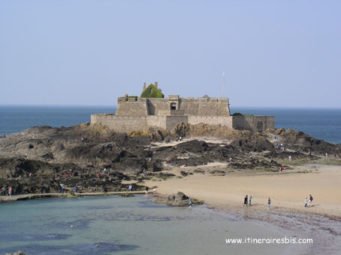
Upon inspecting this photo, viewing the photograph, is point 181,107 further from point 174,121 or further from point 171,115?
point 174,121

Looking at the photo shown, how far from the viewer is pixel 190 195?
32469 millimetres

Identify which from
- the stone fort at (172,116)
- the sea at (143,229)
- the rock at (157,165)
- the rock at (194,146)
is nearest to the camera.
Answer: the sea at (143,229)

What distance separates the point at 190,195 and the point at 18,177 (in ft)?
29.5

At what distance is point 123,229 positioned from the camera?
25453mm

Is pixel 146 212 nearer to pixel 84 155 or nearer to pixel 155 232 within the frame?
pixel 155 232

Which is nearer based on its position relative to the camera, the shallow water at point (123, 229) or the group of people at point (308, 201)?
the shallow water at point (123, 229)

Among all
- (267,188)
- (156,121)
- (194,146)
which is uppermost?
(156,121)

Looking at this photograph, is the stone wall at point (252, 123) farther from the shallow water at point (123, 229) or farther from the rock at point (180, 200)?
the shallow water at point (123, 229)

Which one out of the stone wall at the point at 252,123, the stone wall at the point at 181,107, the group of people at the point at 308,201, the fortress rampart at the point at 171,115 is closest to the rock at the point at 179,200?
the group of people at the point at 308,201

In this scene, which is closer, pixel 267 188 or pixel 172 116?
pixel 267 188

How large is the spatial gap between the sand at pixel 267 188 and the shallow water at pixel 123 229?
266 cm

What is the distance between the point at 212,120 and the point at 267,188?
55.1ft

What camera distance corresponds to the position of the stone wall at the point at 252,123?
51575 mm

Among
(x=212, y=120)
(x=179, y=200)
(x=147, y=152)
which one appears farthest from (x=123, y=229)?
(x=212, y=120)
